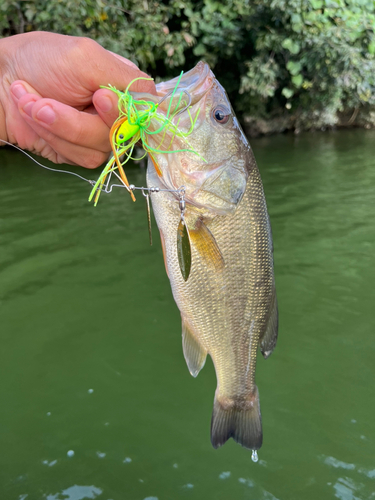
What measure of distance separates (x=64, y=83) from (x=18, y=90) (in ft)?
0.53

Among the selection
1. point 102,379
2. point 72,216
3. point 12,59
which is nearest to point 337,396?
point 102,379

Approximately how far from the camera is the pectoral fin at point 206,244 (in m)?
1.71

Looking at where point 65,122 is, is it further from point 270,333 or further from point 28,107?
point 270,333

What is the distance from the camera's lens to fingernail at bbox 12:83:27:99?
1.51 metres

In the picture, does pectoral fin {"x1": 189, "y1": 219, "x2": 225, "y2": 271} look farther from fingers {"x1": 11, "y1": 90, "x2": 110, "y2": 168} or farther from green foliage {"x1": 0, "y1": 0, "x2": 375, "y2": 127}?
green foliage {"x1": 0, "y1": 0, "x2": 375, "y2": 127}

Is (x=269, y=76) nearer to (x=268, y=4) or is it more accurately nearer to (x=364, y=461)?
(x=268, y=4)

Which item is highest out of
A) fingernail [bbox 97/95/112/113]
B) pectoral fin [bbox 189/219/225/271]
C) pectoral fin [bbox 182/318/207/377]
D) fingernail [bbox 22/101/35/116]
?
fingernail [bbox 97/95/112/113]

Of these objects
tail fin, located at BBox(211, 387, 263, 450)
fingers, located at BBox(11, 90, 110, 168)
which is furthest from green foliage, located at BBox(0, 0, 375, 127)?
tail fin, located at BBox(211, 387, 263, 450)

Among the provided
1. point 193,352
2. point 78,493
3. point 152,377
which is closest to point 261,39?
point 152,377

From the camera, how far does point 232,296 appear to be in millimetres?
1863

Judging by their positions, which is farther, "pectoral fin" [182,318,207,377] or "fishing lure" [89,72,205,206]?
"pectoral fin" [182,318,207,377]

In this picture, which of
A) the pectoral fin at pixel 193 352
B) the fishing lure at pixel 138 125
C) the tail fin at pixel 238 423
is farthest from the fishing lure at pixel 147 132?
the tail fin at pixel 238 423

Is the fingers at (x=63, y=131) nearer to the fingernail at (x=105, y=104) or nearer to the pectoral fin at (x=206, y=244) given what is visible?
the fingernail at (x=105, y=104)

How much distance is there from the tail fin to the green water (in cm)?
46
